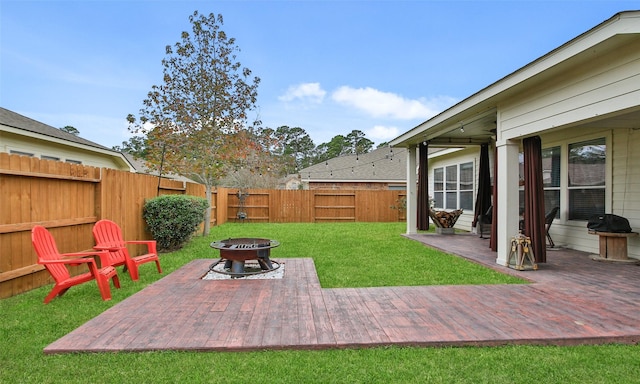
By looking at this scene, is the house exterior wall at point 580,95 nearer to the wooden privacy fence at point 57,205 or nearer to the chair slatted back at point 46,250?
the chair slatted back at point 46,250

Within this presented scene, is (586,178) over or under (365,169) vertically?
under

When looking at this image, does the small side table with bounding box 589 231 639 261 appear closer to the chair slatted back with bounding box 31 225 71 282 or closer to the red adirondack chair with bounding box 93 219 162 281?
the red adirondack chair with bounding box 93 219 162 281

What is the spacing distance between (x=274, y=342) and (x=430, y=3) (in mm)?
10963

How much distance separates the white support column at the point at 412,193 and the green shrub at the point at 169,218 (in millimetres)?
6067

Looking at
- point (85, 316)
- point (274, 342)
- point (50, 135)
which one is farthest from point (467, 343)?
point (50, 135)

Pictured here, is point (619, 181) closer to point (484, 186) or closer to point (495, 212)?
point (495, 212)

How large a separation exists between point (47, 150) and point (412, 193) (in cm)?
1044

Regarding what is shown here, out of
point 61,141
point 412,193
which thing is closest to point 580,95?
point 412,193

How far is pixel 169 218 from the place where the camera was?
764 centimetres

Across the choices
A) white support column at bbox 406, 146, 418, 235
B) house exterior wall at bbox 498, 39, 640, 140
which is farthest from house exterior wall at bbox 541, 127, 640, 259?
white support column at bbox 406, 146, 418, 235

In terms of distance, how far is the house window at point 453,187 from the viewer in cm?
1222

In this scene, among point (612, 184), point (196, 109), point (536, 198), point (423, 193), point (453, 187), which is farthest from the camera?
point (453, 187)

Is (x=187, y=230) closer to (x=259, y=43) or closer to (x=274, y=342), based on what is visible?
(x=274, y=342)

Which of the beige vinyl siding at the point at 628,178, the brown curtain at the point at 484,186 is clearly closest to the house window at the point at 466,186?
the brown curtain at the point at 484,186
